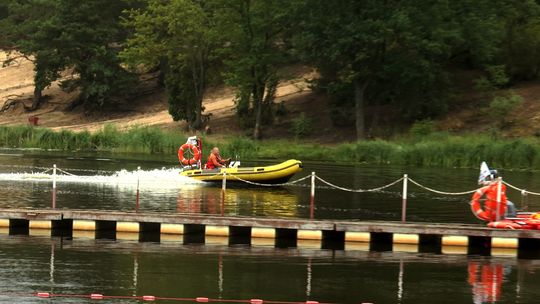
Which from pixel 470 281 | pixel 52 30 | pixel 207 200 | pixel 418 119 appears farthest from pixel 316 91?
pixel 470 281

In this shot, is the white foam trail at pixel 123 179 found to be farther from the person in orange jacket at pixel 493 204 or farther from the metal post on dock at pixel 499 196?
the metal post on dock at pixel 499 196

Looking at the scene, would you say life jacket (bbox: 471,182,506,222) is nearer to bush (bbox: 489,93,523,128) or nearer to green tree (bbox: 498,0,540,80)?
bush (bbox: 489,93,523,128)

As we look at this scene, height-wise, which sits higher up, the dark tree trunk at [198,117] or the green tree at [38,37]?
the green tree at [38,37]

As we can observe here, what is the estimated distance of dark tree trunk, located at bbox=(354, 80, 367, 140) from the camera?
67.6 meters

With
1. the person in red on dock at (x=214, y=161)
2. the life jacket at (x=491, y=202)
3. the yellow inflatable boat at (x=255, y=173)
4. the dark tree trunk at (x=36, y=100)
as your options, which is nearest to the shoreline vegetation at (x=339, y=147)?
the yellow inflatable boat at (x=255, y=173)

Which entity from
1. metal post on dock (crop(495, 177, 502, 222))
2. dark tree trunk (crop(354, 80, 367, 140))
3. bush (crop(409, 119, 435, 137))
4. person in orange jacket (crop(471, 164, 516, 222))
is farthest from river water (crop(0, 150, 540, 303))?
dark tree trunk (crop(354, 80, 367, 140))

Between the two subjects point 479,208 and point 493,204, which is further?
point 479,208

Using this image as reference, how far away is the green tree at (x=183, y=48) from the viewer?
75250 millimetres

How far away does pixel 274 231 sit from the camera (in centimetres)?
2617

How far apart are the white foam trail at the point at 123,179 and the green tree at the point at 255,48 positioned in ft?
93.5

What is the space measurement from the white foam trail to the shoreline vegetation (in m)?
17.5

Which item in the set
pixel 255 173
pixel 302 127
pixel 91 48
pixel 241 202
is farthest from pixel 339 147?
pixel 91 48

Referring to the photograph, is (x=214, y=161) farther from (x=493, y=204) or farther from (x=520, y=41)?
(x=520, y=41)

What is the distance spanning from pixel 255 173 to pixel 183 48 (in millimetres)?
38501
